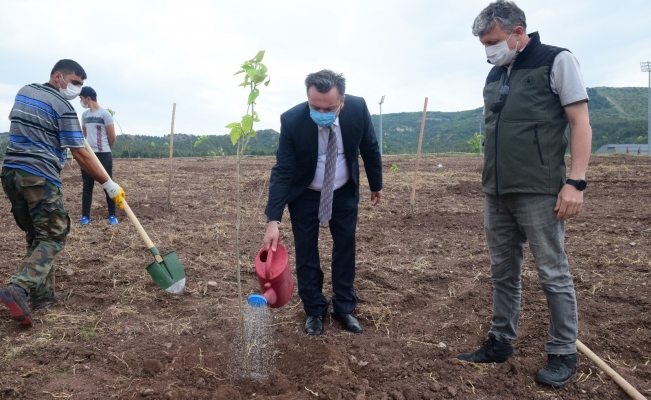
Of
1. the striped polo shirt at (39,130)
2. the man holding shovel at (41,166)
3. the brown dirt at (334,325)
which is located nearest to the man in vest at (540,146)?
the brown dirt at (334,325)

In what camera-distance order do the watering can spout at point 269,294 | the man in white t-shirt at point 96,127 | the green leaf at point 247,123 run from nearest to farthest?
the green leaf at point 247,123 → the watering can spout at point 269,294 → the man in white t-shirt at point 96,127

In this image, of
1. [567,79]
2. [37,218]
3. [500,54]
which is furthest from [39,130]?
[567,79]

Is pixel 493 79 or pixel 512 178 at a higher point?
pixel 493 79

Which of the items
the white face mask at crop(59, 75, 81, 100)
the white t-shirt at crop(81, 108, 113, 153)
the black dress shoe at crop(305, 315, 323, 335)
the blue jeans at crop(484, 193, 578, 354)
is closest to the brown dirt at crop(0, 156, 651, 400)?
the black dress shoe at crop(305, 315, 323, 335)

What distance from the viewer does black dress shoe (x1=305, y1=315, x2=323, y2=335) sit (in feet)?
9.60

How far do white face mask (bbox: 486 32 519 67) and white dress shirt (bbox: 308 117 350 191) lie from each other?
36.4 inches

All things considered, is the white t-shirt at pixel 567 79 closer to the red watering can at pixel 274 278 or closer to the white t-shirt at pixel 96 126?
the red watering can at pixel 274 278

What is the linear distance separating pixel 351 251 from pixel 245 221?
4150mm

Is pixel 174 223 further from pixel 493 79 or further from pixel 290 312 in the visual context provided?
pixel 493 79

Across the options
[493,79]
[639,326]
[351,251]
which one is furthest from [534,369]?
[493,79]

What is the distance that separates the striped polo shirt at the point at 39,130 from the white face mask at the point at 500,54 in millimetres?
2580

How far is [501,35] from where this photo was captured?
213cm

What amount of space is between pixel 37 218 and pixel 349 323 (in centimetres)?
216

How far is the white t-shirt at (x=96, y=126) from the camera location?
226 inches
